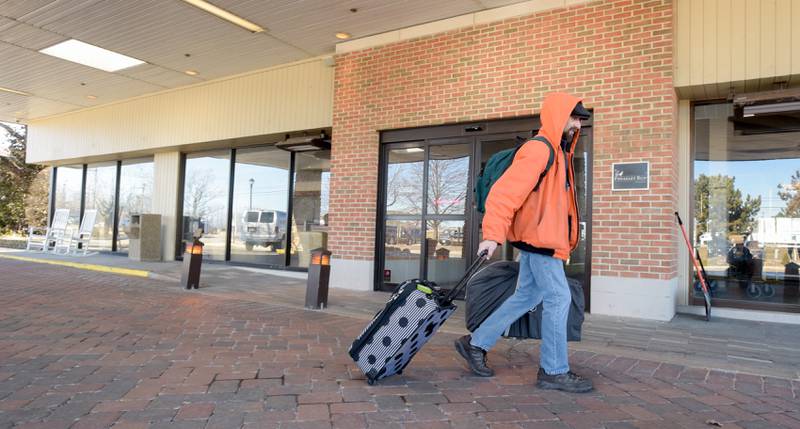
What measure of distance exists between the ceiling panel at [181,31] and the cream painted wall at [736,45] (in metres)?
2.08

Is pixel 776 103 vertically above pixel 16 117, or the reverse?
pixel 16 117

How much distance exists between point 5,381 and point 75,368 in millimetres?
377

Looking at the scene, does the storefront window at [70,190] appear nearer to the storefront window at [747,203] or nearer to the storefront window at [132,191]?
the storefront window at [132,191]

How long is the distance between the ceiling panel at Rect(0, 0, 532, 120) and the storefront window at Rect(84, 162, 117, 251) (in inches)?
150

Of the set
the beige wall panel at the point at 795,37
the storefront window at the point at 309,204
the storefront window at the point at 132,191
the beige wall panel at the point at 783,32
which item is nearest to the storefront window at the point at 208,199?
the storefront window at the point at 132,191

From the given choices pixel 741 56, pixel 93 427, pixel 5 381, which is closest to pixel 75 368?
pixel 5 381

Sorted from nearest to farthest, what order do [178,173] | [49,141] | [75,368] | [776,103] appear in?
[75,368] < [776,103] < [178,173] < [49,141]

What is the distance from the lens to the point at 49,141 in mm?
14469

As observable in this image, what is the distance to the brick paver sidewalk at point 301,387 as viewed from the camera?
2.52 m

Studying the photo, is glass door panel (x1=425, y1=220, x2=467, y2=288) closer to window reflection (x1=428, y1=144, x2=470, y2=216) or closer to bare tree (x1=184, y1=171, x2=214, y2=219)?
window reflection (x1=428, y1=144, x2=470, y2=216)

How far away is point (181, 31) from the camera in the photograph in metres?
7.61

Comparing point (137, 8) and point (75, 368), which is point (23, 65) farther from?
point (75, 368)

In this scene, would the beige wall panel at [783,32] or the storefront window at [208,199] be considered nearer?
the beige wall panel at [783,32]

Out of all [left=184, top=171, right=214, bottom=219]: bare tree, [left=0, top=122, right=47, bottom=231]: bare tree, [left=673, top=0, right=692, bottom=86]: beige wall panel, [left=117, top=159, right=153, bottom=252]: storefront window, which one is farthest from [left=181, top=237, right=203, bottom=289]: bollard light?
[left=0, top=122, right=47, bottom=231]: bare tree
